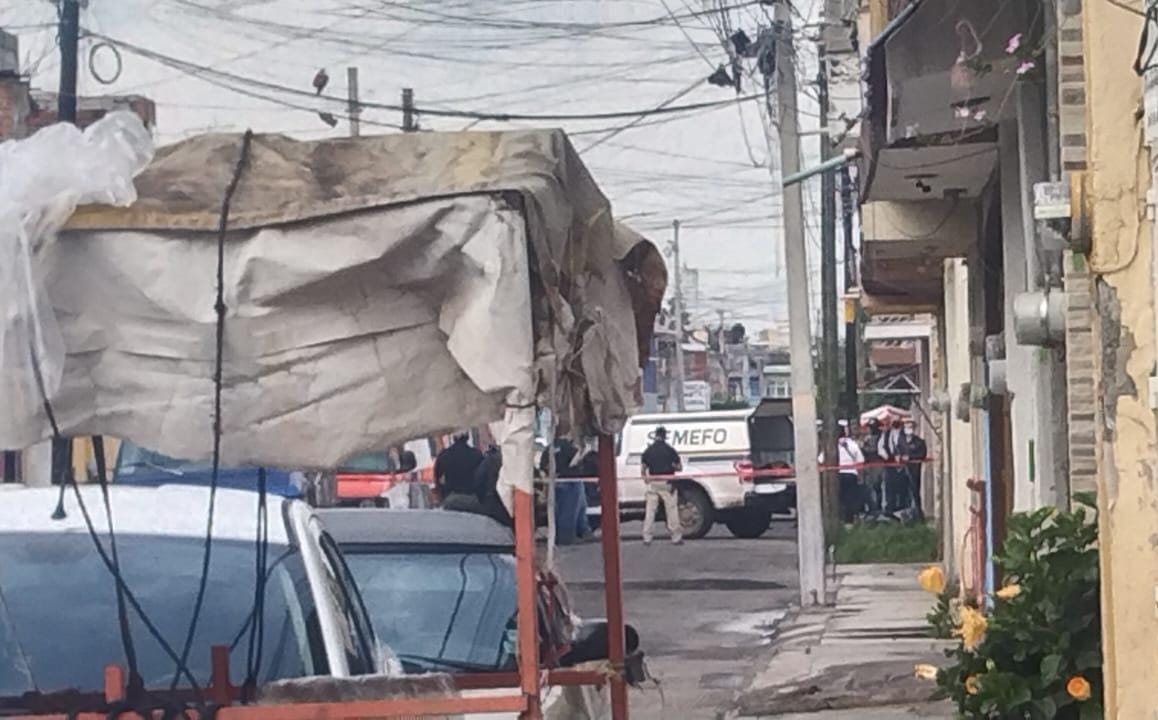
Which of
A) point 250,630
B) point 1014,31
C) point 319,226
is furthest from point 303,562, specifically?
point 1014,31

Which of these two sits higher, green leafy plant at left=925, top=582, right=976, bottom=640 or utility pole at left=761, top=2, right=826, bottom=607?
utility pole at left=761, top=2, right=826, bottom=607

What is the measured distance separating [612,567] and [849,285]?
28199 millimetres

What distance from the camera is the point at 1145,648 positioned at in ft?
18.6

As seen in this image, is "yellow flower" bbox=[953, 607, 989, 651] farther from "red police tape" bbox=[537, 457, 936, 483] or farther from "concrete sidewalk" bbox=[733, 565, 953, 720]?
"red police tape" bbox=[537, 457, 936, 483]

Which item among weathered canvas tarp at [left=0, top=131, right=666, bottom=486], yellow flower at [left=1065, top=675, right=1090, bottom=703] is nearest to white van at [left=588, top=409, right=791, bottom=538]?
yellow flower at [left=1065, top=675, right=1090, bottom=703]

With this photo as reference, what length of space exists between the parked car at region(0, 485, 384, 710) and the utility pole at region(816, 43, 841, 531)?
60.9 feet

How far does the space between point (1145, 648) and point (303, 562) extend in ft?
8.45

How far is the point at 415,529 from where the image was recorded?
8.21 meters

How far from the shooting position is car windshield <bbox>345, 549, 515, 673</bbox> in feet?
24.5

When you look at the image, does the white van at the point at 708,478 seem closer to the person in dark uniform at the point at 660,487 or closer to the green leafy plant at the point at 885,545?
the person in dark uniform at the point at 660,487

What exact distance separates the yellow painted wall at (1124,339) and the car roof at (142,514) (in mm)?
2573

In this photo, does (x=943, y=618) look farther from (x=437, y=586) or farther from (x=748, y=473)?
(x=748, y=473)

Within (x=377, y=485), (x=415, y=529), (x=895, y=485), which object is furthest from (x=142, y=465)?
(x=895, y=485)

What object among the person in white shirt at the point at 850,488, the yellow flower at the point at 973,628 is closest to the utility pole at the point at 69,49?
the yellow flower at the point at 973,628
